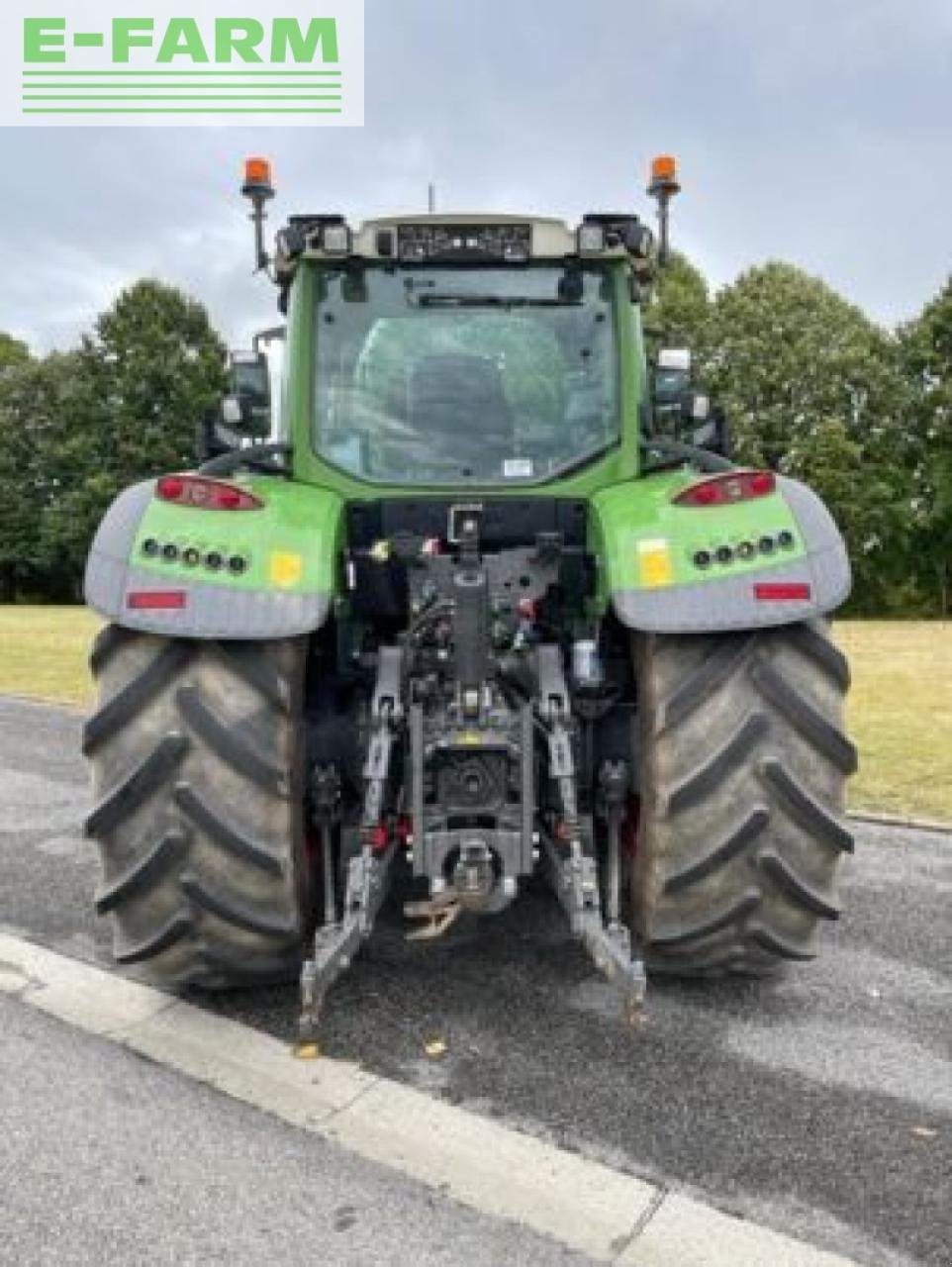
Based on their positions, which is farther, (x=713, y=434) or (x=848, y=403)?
(x=848, y=403)

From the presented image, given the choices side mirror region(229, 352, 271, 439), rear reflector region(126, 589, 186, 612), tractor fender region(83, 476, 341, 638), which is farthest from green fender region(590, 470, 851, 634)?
side mirror region(229, 352, 271, 439)

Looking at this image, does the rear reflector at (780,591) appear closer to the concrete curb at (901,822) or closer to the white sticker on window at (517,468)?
the white sticker on window at (517,468)

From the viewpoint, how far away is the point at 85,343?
145ft

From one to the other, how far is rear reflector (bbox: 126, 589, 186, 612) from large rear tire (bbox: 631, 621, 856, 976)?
4.38 feet

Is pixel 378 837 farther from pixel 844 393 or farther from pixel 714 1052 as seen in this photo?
pixel 844 393

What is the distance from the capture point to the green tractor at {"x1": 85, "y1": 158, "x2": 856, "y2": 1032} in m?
3.07

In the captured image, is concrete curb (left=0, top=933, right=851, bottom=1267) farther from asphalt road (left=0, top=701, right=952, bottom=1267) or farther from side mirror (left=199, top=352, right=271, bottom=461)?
side mirror (left=199, top=352, right=271, bottom=461)

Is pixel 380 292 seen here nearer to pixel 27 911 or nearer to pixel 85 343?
pixel 27 911

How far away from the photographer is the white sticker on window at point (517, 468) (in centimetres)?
385

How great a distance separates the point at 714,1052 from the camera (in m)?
3.16

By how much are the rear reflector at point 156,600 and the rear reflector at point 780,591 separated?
1.62 metres

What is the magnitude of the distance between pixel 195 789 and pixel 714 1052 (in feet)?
5.51

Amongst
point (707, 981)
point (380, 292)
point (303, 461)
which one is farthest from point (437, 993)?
point (380, 292)

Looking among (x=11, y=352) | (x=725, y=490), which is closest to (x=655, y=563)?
(x=725, y=490)
